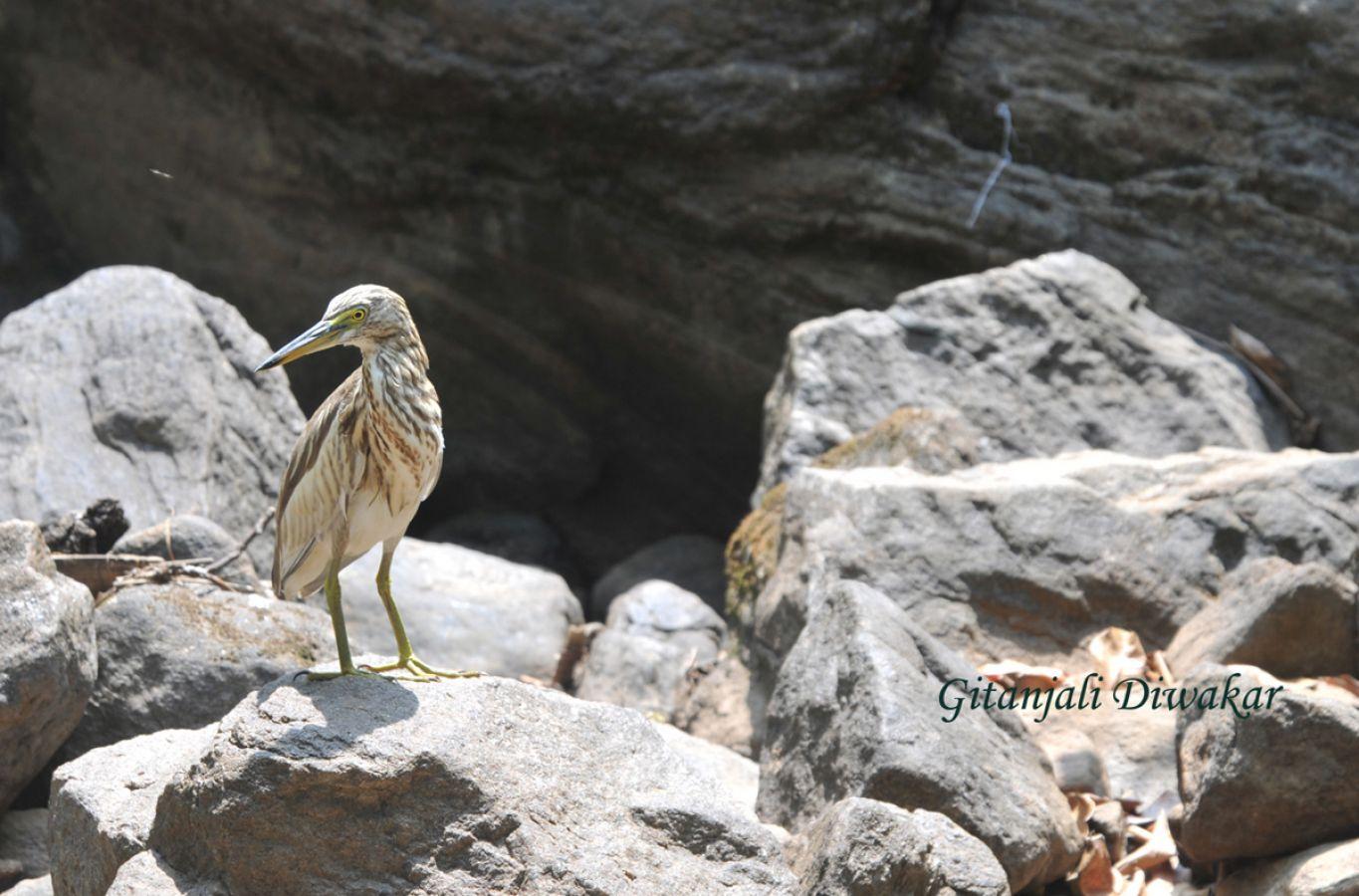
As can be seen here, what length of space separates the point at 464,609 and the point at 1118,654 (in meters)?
3.24

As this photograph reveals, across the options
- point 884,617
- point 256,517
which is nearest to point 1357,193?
point 884,617

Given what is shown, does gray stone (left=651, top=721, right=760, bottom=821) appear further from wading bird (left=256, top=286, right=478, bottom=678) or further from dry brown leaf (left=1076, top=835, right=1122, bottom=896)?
wading bird (left=256, top=286, right=478, bottom=678)

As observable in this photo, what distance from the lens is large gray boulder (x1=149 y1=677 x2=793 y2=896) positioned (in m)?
3.69

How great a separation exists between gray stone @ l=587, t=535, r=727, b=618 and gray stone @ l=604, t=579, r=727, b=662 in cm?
84

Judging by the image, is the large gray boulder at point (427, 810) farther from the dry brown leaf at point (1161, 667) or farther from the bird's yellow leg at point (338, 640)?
the dry brown leaf at point (1161, 667)

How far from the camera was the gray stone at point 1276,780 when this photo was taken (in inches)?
170

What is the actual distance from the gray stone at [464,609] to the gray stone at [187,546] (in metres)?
0.72

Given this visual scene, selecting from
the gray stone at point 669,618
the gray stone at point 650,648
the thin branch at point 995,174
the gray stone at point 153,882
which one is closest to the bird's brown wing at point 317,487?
the gray stone at point 153,882

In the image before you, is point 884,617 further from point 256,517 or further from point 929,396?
point 256,517

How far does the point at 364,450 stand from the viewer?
419 centimetres

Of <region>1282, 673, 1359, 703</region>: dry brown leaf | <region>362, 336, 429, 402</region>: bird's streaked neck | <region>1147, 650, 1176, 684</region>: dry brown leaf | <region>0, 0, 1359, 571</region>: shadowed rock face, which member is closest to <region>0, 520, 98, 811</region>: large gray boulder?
<region>362, 336, 429, 402</region>: bird's streaked neck

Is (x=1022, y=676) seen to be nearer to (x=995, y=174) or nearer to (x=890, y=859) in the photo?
(x=890, y=859)

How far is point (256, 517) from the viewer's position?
6.82 metres

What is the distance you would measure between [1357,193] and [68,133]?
8901 mm
